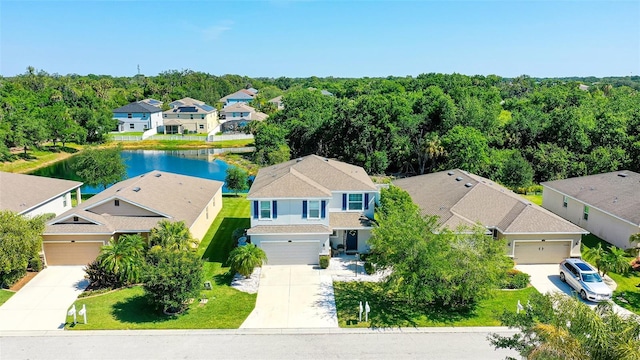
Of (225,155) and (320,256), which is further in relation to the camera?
(225,155)

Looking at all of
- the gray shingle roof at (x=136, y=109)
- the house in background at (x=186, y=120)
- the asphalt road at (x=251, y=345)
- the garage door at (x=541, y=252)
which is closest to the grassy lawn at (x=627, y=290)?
the garage door at (x=541, y=252)

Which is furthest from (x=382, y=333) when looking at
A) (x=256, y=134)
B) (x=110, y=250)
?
(x=256, y=134)

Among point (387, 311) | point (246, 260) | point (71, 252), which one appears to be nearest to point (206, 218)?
point (71, 252)

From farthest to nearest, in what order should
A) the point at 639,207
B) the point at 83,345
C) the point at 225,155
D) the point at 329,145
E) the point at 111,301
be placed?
the point at 225,155 < the point at 329,145 < the point at 639,207 < the point at 111,301 < the point at 83,345

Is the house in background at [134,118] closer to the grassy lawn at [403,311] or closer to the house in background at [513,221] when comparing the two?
the house in background at [513,221]

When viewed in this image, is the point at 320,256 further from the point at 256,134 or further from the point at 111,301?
the point at 256,134

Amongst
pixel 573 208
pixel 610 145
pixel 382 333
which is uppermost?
pixel 610 145

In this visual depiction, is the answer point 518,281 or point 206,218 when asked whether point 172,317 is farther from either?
point 518,281
